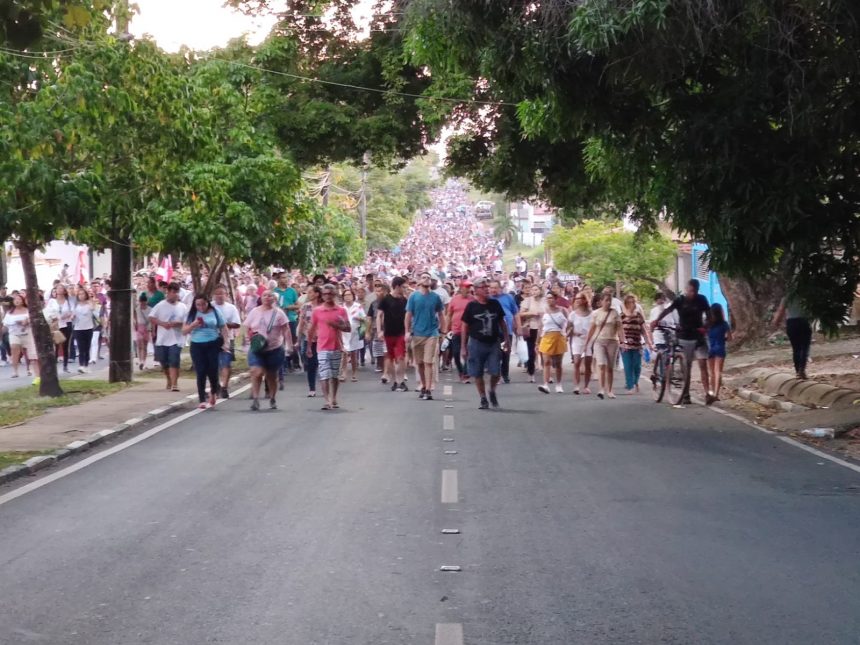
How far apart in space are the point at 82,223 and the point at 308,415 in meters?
3.93

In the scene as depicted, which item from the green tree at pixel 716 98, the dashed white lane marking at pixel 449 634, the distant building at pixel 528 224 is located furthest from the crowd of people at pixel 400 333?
the distant building at pixel 528 224

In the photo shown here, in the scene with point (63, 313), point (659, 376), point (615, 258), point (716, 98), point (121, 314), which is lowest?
point (659, 376)

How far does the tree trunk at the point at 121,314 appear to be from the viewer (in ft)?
77.7

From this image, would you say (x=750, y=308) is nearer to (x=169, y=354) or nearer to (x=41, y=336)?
(x=169, y=354)

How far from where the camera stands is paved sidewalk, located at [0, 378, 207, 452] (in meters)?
14.6

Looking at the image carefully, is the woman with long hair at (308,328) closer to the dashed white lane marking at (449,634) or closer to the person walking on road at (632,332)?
the person walking on road at (632,332)

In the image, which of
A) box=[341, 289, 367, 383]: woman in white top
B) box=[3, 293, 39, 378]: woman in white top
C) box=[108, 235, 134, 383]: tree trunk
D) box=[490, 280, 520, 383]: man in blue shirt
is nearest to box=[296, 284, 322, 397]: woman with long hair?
box=[341, 289, 367, 383]: woman in white top

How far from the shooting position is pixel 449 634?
251 inches

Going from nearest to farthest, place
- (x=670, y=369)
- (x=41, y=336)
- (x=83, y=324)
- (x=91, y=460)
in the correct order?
(x=91, y=460)
(x=670, y=369)
(x=41, y=336)
(x=83, y=324)

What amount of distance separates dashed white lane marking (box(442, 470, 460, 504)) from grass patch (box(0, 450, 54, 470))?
4.14 m

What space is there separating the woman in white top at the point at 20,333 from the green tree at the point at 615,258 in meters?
17.2

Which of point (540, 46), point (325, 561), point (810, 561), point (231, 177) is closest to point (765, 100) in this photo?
point (540, 46)

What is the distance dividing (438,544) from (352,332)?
16.3 m

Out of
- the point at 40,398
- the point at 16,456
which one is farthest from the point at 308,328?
the point at 16,456
